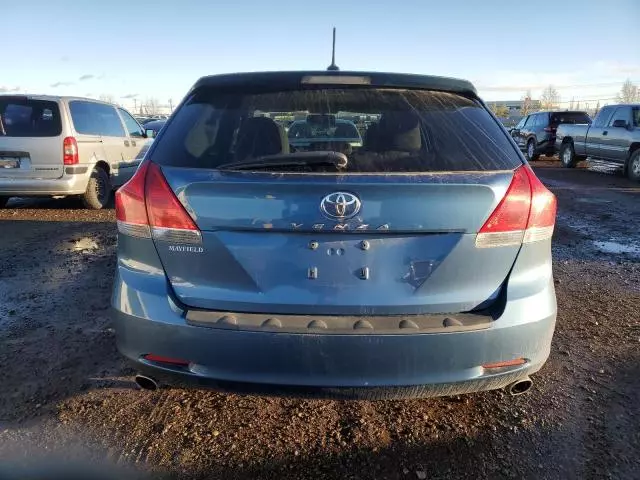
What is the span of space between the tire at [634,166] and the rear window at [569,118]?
222 inches

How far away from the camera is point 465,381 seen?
1.98 meters

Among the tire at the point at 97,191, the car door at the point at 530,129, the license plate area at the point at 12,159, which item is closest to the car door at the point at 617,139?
the car door at the point at 530,129

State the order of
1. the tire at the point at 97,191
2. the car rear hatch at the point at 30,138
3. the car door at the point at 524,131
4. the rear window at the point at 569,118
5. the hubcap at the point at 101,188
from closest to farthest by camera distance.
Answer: the car rear hatch at the point at 30,138
the tire at the point at 97,191
the hubcap at the point at 101,188
the rear window at the point at 569,118
the car door at the point at 524,131

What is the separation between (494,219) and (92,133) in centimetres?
782

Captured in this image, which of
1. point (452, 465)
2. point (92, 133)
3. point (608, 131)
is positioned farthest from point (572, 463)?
point (608, 131)

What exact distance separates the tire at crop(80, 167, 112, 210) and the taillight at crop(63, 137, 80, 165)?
597 millimetres

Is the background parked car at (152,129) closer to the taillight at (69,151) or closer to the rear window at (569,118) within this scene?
the taillight at (69,151)

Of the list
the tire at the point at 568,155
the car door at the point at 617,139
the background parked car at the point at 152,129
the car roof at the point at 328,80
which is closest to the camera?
the car roof at the point at 328,80

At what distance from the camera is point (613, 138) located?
42.5 feet

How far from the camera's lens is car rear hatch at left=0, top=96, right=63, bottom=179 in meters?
7.34

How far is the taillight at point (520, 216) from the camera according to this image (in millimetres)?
2012

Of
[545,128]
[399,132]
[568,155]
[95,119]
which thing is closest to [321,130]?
[399,132]

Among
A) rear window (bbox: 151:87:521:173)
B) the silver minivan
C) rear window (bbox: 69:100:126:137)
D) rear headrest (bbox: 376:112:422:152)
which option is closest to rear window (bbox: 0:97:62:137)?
the silver minivan

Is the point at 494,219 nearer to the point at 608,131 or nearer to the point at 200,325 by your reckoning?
the point at 200,325
